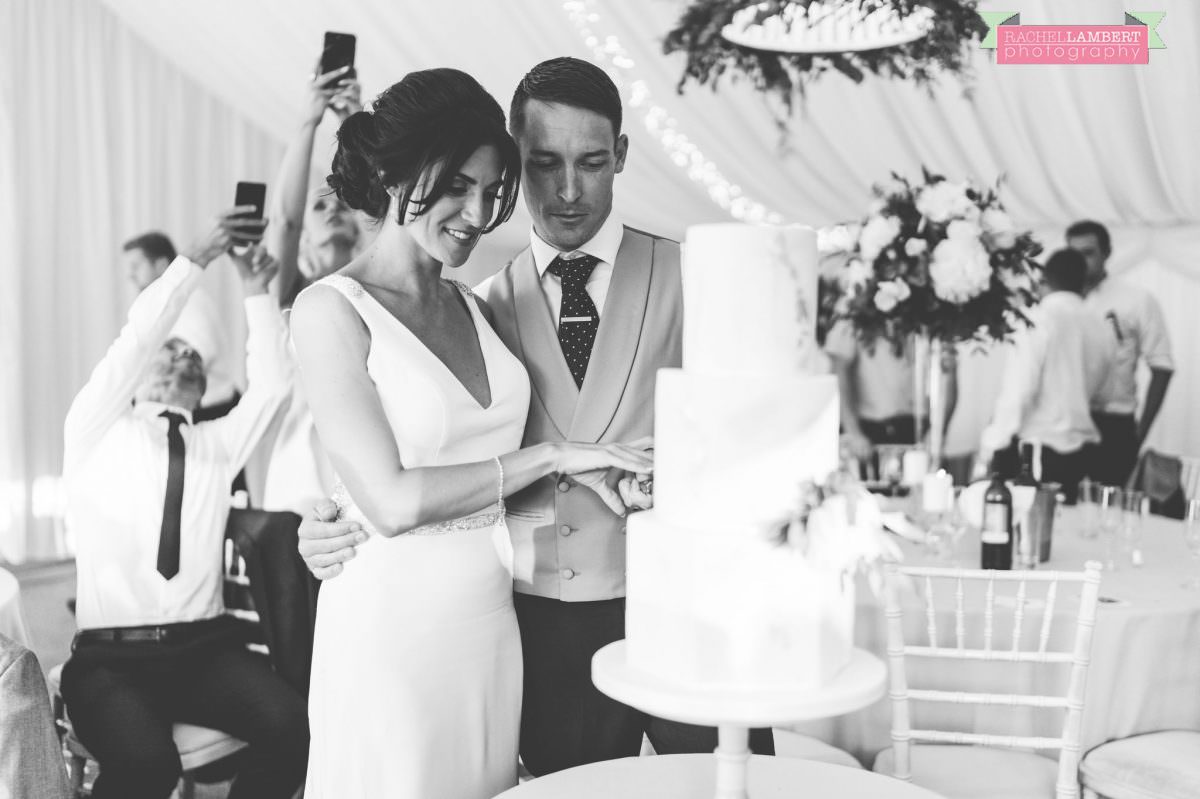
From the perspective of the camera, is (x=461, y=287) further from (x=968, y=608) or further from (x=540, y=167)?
(x=968, y=608)

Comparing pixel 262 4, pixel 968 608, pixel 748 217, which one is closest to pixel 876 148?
pixel 748 217

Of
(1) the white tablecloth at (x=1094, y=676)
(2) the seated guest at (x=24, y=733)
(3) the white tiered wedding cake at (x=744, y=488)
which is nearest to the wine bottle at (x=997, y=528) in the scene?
(1) the white tablecloth at (x=1094, y=676)

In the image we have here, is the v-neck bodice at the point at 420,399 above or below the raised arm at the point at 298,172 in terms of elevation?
below

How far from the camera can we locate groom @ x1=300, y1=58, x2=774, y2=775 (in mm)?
2014

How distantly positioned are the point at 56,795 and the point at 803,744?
170 cm

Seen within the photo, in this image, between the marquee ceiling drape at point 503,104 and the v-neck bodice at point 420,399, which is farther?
the marquee ceiling drape at point 503,104

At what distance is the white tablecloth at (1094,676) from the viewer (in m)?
2.79

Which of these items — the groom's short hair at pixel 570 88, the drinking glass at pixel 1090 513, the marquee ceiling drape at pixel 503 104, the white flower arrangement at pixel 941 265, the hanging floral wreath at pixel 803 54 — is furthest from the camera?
the marquee ceiling drape at pixel 503 104

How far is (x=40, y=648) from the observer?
5062mm

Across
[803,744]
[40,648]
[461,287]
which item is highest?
[461,287]

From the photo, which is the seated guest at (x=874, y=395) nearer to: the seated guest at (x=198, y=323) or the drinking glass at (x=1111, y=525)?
the drinking glass at (x=1111, y=525)

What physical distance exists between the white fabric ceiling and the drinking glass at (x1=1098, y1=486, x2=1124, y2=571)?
7.54ft

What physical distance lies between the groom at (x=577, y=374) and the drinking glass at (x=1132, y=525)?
70.7 inches

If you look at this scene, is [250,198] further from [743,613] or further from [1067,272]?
[1067,272]
